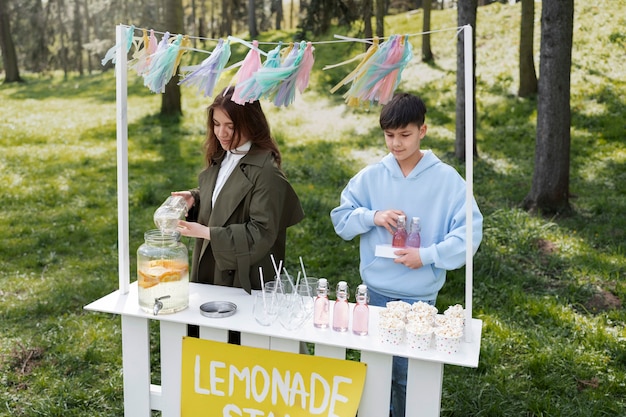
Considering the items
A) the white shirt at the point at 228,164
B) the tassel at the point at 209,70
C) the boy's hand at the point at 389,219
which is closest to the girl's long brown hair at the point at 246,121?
the white shirt at the point at 228,164

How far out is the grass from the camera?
3.71 meters

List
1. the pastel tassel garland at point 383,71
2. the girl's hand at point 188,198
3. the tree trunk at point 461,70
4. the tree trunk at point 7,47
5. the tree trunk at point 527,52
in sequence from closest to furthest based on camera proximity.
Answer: the pastel tassel garland at point 383,71 < the girl's hand at point 188,198 < the tree trunk at point 461,70 < the tree trunk at point 527,52 < the tree trunk at point 7,47

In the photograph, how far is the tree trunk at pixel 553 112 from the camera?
6215 millimetres

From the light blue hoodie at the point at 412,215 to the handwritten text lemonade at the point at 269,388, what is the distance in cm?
57

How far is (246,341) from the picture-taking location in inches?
103

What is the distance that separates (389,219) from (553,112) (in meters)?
4.47

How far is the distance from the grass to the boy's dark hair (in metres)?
1.77

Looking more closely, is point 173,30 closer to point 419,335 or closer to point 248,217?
point 248,217

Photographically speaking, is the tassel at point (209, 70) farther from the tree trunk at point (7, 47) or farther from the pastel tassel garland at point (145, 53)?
the tree trunk at point (7, 47)

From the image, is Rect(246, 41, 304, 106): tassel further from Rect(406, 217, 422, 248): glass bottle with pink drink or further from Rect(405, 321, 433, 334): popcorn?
Rect(405, 321, 433, 334): popcorn

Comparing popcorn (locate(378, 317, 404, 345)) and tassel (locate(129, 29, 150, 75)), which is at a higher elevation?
tassel (locate(129, 29, 150, 75))

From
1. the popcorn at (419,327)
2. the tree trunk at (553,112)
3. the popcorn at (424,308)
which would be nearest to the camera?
the popcorn at (419,327)

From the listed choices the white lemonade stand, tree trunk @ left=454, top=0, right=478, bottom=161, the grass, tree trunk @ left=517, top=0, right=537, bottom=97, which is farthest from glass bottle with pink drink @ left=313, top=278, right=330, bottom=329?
tree trunk @ left=517, top=0, right=537, bottom=97

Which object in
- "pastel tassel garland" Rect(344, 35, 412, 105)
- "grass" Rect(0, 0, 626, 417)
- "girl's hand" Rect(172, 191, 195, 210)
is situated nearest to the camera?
"pastel tassel garland" Rect(344, 35, 412, 105)
